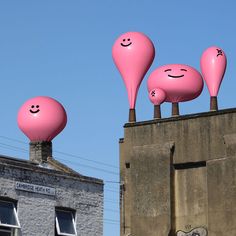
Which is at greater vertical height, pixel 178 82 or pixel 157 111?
pixel 178 82

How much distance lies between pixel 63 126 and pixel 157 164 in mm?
5343

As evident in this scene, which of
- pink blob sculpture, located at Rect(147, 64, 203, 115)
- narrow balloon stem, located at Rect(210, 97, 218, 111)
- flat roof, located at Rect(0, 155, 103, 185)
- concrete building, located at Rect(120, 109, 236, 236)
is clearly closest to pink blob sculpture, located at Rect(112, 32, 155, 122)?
pink blob sculpture, located at Rect(147, 64, 203, 115)

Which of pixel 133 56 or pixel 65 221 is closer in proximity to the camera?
pixel 65 221

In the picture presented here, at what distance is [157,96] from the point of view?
46.2 meters

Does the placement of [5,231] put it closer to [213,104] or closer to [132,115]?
[132,115]

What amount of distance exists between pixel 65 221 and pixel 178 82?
10.3 meters

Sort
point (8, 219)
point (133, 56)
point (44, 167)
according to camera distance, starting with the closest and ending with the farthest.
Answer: point (8, 219), point (44, 167), point (133, 56)

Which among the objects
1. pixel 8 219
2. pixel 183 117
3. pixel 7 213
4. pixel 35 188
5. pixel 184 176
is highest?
pixel 183 117

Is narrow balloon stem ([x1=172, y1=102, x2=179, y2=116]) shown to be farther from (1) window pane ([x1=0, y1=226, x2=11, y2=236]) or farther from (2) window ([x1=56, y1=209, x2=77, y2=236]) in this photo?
(1) window pane ([x1=0, y1=226, x2=11, y2=236])

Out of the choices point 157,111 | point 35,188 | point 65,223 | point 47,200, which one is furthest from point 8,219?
point 157,111

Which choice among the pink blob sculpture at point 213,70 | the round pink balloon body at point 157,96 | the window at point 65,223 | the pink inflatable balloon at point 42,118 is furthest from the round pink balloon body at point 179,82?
the window at point 65,223

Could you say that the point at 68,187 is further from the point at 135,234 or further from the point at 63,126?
the point at 135,234

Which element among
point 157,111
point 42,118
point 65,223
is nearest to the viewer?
point 65,223

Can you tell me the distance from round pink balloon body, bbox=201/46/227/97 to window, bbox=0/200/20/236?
14.4m
